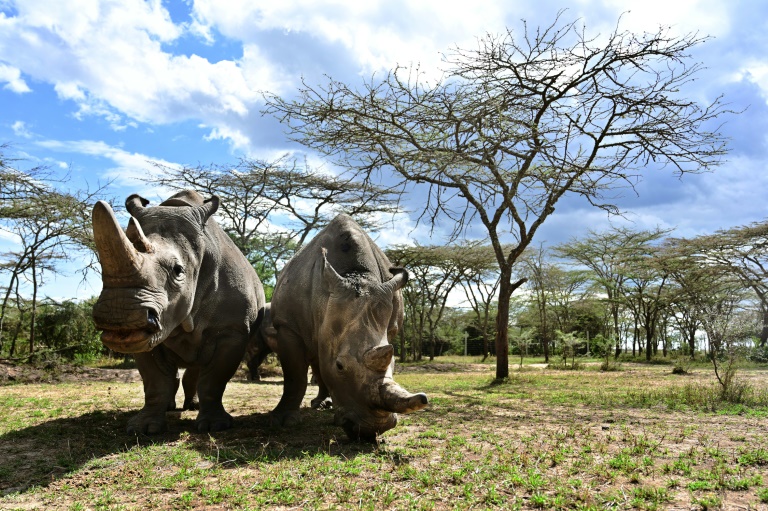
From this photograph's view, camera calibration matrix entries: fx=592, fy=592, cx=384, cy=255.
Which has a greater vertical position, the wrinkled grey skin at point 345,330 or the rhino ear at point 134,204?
the rhino ear at point 134,204

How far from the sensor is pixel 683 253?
2764 centimetres

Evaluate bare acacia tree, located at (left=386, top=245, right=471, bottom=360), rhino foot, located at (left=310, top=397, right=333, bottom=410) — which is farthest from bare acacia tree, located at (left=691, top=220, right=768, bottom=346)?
rhino foot, located at (left=310, top=397, right=333, bottom=410)

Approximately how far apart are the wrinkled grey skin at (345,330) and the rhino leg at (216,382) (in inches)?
19.8

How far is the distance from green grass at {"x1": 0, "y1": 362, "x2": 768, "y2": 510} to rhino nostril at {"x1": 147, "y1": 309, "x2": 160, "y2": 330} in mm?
1058

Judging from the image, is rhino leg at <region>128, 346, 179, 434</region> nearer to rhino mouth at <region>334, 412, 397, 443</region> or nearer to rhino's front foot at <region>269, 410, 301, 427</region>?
rhino's front foot at <region>269, 410, 301, 427</region>

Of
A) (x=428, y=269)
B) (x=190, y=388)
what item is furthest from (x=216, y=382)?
(x=428, y=269)

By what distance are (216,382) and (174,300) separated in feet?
5.12

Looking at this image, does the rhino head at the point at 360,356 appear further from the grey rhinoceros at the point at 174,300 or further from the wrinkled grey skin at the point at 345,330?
the grey rhinoceros at the point at 174,300

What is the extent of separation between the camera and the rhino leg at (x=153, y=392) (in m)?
5.75

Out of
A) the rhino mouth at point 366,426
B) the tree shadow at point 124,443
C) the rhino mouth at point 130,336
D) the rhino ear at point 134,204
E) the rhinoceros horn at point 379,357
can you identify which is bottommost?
the tree shadow at point 124,443

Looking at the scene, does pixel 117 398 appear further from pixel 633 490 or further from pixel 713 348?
pixel 713 348

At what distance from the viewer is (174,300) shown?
189 inches

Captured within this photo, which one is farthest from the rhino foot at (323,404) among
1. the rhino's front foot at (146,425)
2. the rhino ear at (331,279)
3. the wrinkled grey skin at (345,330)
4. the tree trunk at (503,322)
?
the tree trunk at (503,322)

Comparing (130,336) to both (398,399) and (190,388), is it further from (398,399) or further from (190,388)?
(190,388)
